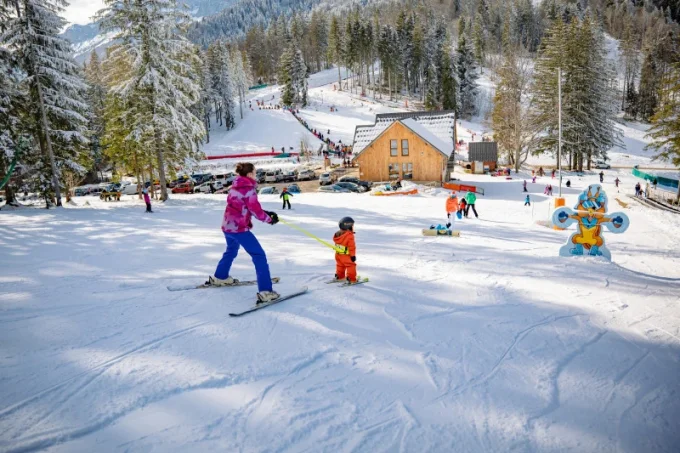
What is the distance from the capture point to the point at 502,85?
139 ft

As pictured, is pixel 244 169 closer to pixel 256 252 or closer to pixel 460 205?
pixel 256 252

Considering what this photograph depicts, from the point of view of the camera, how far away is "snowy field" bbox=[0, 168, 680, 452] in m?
3.00

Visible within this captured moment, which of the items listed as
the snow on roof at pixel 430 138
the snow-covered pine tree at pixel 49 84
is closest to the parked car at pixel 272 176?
the snow on roof at pixel 430 138

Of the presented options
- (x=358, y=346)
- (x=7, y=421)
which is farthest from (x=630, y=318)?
(x=7, y=421)

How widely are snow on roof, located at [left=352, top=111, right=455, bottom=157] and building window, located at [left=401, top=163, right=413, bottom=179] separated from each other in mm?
2746

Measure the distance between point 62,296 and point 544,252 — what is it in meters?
9.65

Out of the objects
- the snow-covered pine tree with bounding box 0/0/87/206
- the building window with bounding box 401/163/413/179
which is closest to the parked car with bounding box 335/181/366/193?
the building window with bounding box 401/163/413/179

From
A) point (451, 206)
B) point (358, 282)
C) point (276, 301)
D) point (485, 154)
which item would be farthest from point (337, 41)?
point (276, 301)

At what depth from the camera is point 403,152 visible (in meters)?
32.8

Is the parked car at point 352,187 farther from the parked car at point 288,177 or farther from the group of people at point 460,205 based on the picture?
the group of people at point 460,205

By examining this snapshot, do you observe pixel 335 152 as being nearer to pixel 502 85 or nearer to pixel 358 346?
pixel 502 85

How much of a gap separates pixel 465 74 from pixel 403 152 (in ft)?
158

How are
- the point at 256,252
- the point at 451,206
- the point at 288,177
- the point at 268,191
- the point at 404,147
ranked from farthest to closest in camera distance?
the point at 288,177 → the point at 404,147 → the point at 268,191 → the point at 451,206 → the point at 256,252

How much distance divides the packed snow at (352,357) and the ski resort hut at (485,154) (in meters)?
36.4
